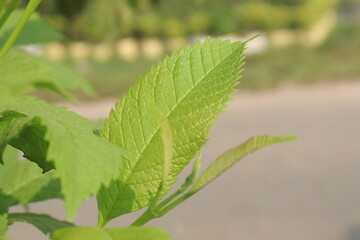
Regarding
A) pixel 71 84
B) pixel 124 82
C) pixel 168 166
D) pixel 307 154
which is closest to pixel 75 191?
pixel 168 166

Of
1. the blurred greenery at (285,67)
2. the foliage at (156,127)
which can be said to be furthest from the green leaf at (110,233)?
the blurred greenery at (285,67)

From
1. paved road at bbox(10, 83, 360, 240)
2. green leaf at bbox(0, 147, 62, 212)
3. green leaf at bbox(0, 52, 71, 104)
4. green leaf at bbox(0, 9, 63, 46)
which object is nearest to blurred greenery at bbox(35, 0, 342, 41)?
paved road at bbox(10, 83, 360, 240)

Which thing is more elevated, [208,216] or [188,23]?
[188,23]

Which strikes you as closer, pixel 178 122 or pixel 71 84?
pixel 178 122

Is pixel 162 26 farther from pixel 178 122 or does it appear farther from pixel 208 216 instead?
pixel 178 122

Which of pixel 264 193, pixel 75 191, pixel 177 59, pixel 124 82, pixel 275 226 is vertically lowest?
pixel 75 191

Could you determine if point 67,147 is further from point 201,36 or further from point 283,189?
point 201,36

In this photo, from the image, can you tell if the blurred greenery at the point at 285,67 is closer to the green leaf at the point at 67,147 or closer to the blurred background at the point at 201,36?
the blurred background at the point at 201,36
